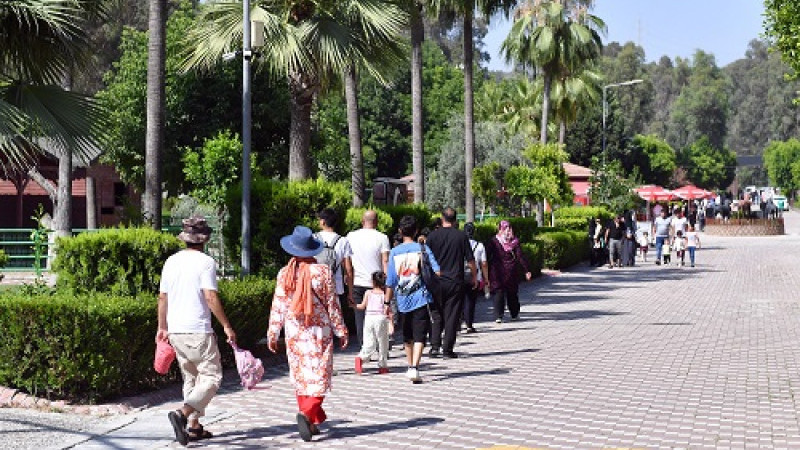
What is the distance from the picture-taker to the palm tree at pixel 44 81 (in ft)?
41.3

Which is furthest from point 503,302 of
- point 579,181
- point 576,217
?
point 579,181

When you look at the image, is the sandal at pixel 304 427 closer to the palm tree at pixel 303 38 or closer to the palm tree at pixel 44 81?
the palm tree at pixel 44 81

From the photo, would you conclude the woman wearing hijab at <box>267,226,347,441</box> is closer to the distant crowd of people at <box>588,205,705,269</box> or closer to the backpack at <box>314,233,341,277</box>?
the backpack at <box>314,233,341,277</box>

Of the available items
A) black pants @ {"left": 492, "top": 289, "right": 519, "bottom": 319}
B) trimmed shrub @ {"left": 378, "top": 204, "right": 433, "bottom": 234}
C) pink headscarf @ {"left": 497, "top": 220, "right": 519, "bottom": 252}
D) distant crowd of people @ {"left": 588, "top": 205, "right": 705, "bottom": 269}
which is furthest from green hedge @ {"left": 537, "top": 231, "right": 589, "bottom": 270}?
pink headscarf @ {"left": 497, "top": 220, "right": 519, "bottom": 252}

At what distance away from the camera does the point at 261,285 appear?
44.0ft

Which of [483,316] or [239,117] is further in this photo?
[239,117]

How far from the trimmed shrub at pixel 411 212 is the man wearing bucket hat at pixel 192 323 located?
34.3 ft

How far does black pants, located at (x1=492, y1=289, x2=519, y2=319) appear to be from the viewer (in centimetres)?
1829

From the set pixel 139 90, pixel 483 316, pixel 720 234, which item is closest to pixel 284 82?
pixel 139 90

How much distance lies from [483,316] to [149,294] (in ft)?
29.5

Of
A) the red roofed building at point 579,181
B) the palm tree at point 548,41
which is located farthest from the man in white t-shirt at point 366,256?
the red roofed building at point 579,181

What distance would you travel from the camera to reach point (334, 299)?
9031 millimetres

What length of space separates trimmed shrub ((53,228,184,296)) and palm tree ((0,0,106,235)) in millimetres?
850

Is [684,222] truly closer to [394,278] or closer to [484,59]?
[394,278]
